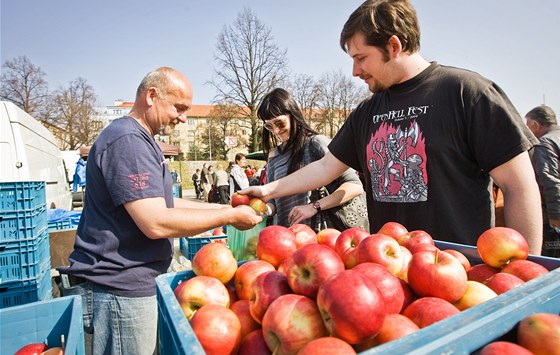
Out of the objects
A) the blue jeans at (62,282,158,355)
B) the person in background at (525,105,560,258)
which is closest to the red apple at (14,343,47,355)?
the blue jeans at (62,282,158,355)

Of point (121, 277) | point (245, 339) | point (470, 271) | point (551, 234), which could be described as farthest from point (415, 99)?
point (551, 234)

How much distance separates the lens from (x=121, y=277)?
1979 millimetres

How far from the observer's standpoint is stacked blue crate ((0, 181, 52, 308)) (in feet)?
8.98

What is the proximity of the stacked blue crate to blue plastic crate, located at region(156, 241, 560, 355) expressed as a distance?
2369 mm

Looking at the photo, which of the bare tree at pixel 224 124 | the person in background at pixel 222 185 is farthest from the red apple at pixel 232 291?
the bare tree at pixel 224 124

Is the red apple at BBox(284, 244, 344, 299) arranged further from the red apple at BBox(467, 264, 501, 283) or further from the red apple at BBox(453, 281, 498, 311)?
the red apple at BBox(467, 264, 501, 283)

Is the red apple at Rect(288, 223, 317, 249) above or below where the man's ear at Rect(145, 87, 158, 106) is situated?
below

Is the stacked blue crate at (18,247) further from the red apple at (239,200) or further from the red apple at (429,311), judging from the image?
the red apple at (429,311)

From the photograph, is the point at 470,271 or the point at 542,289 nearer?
the point at 542,289

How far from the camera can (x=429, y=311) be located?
0.99 meters

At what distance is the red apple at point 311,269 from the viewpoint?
106cm

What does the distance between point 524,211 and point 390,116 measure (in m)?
0.90

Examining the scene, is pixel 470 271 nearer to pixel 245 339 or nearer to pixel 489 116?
pixel 489 116

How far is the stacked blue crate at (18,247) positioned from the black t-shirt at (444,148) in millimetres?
2839
